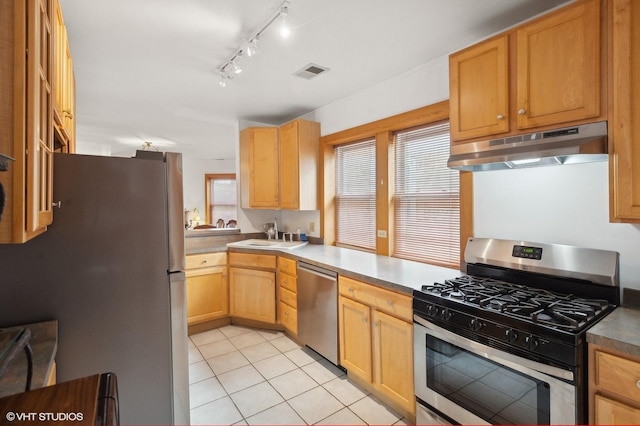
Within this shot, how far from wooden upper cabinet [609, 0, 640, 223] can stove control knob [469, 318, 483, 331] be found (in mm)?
759

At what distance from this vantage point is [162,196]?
1.70 metres

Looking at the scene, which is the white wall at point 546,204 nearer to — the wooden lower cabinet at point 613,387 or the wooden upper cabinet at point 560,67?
the wooden upper cabinet at point 560,67

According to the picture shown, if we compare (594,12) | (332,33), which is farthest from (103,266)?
(594,12)

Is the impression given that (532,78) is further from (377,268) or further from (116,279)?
(116,279)

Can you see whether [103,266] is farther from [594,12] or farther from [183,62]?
[594,12]

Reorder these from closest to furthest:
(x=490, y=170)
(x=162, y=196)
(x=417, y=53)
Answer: (x=162, y=196) < (x=490, y=170) < (x=417, y=53)

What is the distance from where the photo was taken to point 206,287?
3.46 meters

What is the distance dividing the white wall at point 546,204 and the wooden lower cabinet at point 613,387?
2.03 ft

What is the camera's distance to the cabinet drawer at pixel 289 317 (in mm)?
3109

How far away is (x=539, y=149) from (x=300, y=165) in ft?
7.61

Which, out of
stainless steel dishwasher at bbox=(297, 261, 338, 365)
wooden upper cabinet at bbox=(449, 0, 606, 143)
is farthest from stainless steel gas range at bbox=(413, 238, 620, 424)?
stainless steel dishwasher at bbox=(297, 261, 338, 365)

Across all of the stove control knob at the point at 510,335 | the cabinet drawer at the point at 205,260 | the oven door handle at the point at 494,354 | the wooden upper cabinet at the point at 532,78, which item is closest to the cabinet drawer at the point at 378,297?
the oven door handle at the point at 494,354

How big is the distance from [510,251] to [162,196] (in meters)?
2.06

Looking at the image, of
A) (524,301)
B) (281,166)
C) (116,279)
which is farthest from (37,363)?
(281,166)
